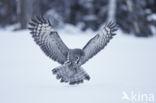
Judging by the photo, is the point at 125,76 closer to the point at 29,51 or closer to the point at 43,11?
the point at 29,51

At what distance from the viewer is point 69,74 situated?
3.42m

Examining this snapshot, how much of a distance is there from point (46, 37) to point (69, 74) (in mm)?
481

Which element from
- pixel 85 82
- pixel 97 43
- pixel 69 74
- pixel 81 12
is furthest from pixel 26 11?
pixel 69 74

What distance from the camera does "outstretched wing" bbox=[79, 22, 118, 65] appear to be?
11.5ft

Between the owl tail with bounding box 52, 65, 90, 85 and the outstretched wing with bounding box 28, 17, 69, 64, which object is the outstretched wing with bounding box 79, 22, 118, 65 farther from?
the outstretched wing with bounding box 28, 17, 69, 64

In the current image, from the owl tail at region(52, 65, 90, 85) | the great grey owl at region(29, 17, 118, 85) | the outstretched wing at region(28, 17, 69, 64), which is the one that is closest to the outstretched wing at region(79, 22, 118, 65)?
the great grey owl at region(29, 17, 118, 85)

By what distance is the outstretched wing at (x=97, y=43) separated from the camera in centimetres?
350

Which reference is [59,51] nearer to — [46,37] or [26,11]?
[46,37]

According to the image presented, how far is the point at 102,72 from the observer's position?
4.40 m

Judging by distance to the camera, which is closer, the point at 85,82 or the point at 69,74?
the point at 69,74

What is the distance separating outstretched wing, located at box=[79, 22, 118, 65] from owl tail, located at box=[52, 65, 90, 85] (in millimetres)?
124

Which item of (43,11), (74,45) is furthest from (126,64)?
(43,11)

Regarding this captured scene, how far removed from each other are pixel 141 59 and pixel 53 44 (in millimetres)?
2614

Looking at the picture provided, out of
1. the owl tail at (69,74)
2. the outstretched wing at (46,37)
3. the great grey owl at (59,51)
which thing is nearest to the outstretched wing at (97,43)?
the great grey owl at (59,51)
